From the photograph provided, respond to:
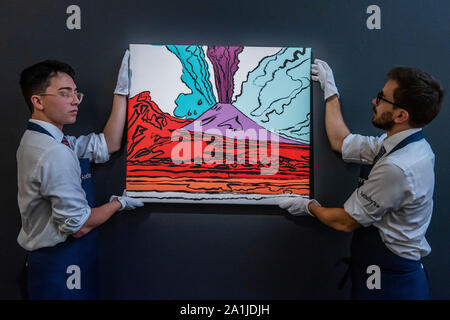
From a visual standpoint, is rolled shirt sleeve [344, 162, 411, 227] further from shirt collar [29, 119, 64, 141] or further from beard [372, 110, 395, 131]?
shirt collar [29, 119, 64, 141]

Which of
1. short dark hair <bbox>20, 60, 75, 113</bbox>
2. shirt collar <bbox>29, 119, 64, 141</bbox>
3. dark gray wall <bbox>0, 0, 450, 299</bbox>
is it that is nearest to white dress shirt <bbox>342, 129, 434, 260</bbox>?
dark gray wall <bbox>0, 0, 450, 299</bbox>

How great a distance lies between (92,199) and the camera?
4.35 ft

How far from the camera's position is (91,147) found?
4.37 feet

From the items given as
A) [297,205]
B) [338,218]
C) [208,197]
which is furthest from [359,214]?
[208,197]

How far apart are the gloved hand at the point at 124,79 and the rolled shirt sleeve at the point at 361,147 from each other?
1.03m

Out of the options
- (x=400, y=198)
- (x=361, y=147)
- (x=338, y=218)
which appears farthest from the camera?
(x=361, y=147)

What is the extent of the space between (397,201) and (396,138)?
25 cm

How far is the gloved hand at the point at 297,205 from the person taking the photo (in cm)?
135

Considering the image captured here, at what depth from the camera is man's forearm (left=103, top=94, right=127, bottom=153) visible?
1.36m

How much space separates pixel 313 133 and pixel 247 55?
0.49 meters

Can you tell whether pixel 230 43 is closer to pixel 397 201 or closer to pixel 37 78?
pixel 37 78

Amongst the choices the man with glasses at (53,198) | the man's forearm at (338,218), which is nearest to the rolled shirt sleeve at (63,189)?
the man with glasses at (53,198)

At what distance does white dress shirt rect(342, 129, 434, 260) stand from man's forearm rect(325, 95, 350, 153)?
20cm

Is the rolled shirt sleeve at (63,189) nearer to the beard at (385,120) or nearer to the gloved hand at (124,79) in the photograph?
the gloved hand at (124,79)
